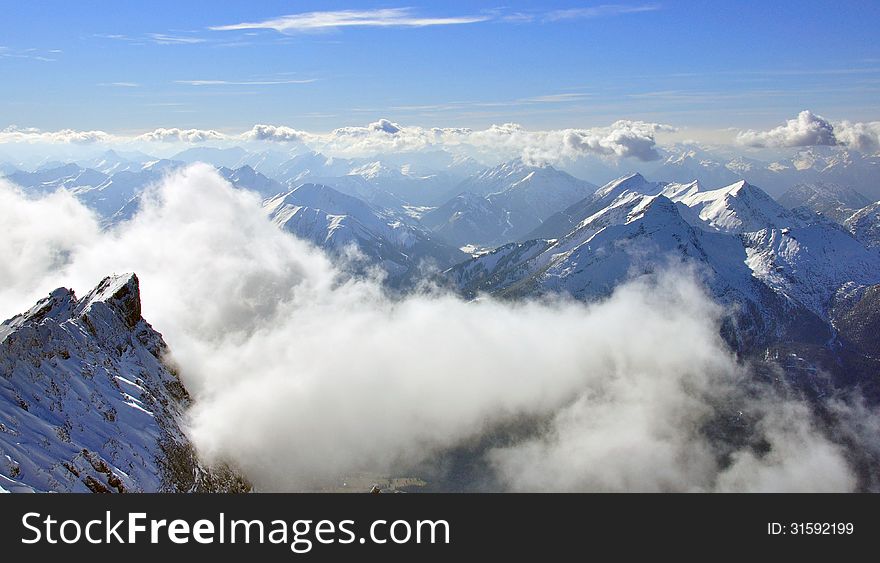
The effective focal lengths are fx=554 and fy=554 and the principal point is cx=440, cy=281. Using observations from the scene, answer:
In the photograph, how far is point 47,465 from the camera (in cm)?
7981

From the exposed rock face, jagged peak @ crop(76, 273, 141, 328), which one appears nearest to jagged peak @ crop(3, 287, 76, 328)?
the exposed rock face

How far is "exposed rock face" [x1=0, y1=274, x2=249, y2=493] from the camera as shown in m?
82.5

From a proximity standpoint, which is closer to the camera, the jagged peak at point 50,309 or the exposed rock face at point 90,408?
the exposed rock face at point 90,408

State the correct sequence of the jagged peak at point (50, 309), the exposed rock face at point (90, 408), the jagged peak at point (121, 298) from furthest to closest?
the jagged peak at point (121, 298) < the jagged peak at point (50, 309) < the exposed rock face at point (90, 408)

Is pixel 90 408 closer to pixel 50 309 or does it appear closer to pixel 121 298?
pixel 50 309

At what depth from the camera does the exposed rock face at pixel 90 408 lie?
3248 inches

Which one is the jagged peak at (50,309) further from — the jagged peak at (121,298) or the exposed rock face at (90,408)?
the jagged peak at (121,298)

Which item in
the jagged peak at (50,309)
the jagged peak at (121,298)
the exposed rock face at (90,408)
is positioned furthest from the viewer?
the jagged peak at (121,298)

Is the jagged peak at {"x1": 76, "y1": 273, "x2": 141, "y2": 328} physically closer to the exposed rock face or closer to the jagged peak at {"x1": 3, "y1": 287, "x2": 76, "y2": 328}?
the exposed rock face

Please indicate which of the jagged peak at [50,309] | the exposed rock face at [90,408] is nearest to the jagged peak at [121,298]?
the exposed rock face at [90,408]

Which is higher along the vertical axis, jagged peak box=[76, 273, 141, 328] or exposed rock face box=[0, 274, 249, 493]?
jagged peak box=[76, 273, 141, 328]
